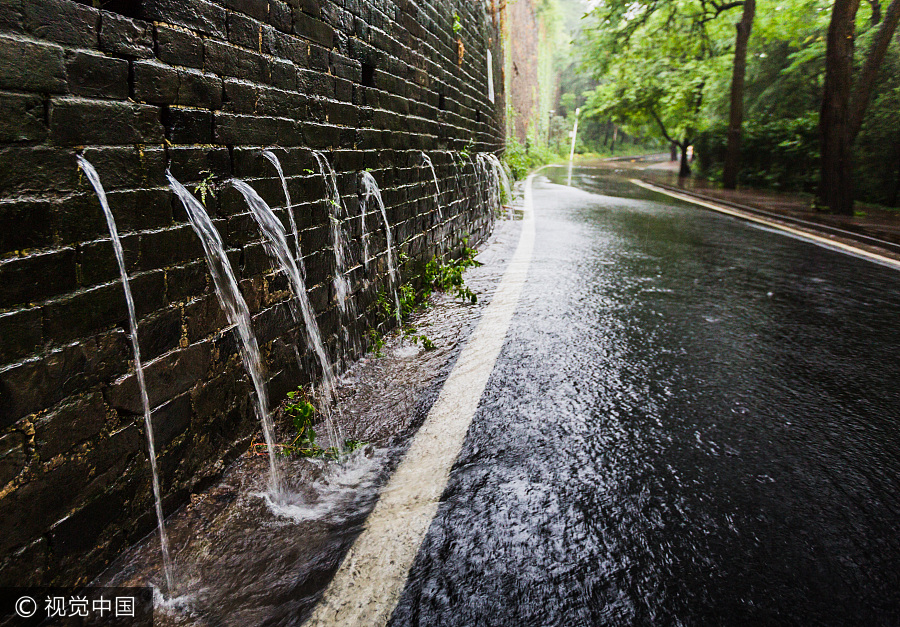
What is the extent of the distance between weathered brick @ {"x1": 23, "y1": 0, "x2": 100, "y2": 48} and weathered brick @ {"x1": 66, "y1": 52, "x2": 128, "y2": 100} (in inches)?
1.4

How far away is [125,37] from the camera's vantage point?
5.35 feet

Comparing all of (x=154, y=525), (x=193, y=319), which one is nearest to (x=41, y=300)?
(x=193, y=319)

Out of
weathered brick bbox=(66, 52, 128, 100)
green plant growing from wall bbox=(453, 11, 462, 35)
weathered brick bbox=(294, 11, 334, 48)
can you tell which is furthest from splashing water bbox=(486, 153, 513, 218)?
weathered brick bbox=(66, 52, 128, 100)

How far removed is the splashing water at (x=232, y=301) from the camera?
1958 mm

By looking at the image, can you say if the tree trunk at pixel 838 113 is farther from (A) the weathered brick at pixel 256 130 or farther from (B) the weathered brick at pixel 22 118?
(B) the weathered brick at pixel 22 118

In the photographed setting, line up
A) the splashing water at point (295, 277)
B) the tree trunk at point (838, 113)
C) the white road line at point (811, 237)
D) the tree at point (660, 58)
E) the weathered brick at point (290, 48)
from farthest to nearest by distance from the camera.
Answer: the tree at point (660, 58) < the tree trunk at point (838, 113) < the white road line at point (811, 237) < the weathered brick at point (290, 48) < the splashing water at point (295, 277)

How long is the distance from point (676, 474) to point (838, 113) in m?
11.8

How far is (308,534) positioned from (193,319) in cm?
87

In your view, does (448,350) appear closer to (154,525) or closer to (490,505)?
(490,505)

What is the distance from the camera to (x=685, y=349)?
3562 mm

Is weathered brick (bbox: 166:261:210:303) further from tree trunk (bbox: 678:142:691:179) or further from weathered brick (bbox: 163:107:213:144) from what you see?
tree trunk (bbox: 678:142:691:179)

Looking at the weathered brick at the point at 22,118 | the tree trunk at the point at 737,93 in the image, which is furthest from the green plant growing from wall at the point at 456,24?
the tree trunk at the point at 737,93

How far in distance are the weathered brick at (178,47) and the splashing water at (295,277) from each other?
448 millimetres

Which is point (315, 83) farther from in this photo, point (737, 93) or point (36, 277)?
point (737, 93)
